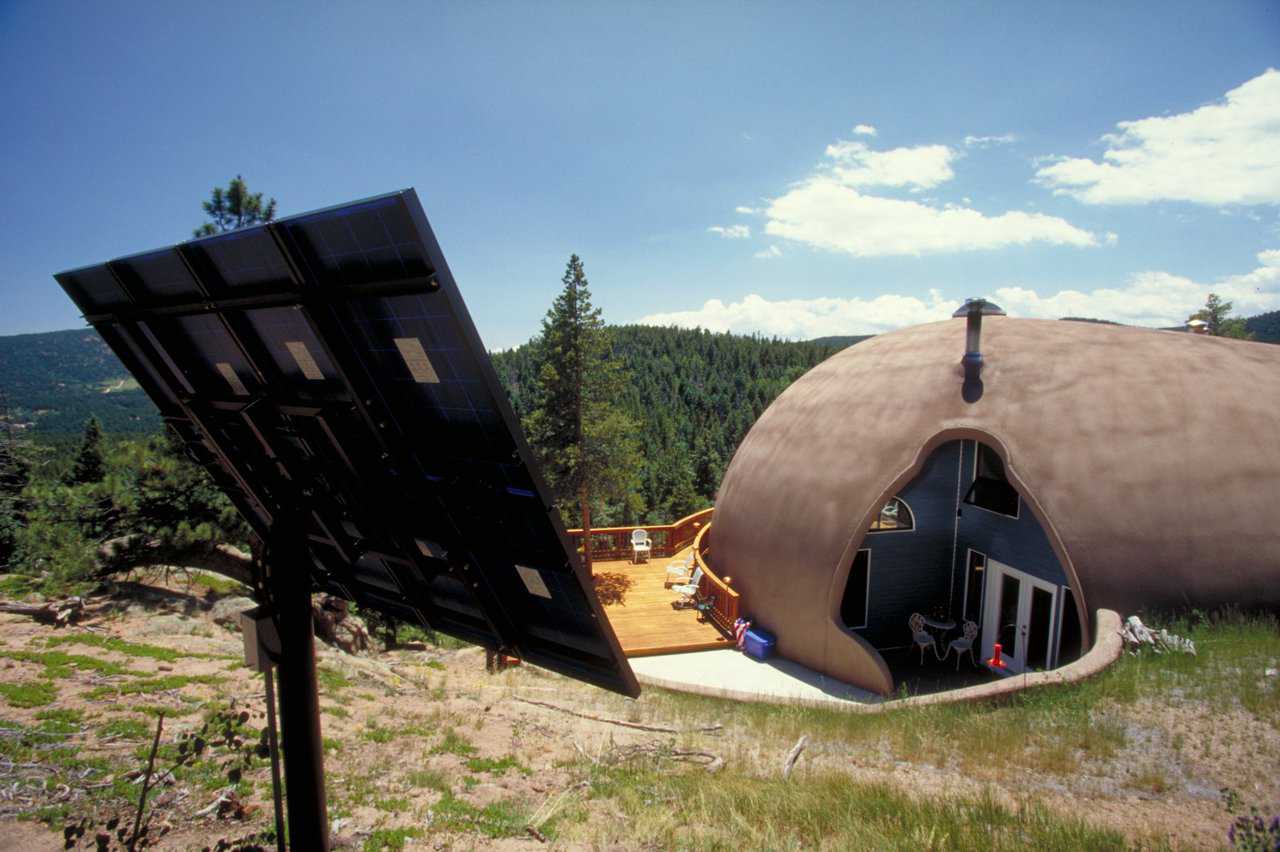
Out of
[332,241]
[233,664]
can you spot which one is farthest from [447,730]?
[332,241]

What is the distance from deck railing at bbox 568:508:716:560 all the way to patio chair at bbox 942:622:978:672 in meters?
8.06

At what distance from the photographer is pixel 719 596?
14.1 meters

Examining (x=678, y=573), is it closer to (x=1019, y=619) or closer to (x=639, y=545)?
(x=639, y=545)

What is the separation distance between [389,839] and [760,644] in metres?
8.90

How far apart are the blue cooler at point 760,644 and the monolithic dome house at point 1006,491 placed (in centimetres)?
24

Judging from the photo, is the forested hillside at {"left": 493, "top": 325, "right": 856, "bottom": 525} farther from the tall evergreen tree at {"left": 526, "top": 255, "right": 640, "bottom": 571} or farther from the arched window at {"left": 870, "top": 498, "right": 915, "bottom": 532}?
the arched window at {"left": 870, "top": 498, "right": 915, "bottom": 532}

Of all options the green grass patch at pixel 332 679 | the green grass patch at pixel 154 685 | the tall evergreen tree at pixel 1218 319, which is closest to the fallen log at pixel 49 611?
the green grass patch at pixel 154 685

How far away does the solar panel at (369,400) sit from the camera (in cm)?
284

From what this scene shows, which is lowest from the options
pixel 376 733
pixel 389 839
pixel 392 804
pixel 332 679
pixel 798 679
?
pixel 798 679

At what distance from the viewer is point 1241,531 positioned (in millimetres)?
8875

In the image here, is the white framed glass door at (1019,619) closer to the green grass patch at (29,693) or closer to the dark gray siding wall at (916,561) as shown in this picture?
the dark gray siding wall at (916,561)

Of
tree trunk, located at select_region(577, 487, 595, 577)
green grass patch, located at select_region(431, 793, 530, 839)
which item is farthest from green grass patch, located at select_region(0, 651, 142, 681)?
tree trunk, located at select_region(577, 487, 595, 577)

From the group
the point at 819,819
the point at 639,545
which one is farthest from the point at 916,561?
the point at 819,819

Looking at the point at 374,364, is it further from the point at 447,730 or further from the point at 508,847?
the point at 447,730
